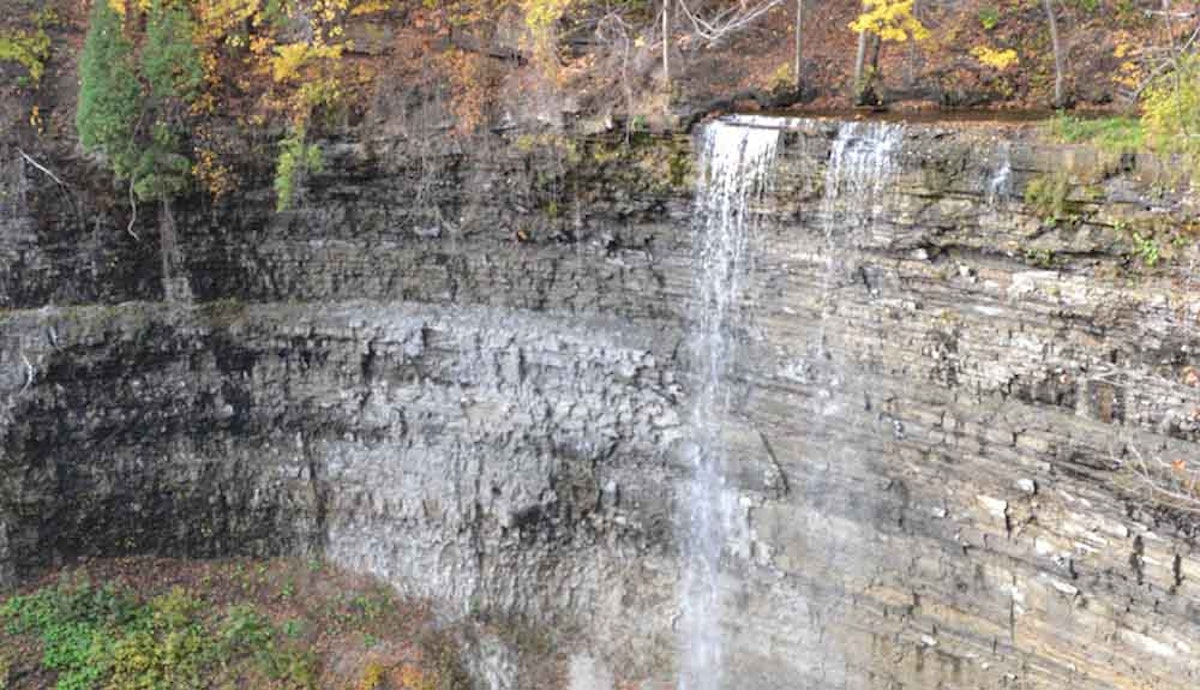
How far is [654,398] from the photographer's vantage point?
43.9ft

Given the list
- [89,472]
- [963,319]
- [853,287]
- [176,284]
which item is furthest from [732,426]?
[89,472]

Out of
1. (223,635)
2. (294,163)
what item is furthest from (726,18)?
(223,635)

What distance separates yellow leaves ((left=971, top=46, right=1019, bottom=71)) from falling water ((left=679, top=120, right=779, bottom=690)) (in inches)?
149

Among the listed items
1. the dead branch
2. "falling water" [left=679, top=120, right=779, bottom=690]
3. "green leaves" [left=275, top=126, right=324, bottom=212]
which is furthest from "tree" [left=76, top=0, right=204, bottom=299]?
"falling water" [left=679, top=120, right=779, bottom=690]

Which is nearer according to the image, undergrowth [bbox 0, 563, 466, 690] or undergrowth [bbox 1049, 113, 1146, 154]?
undergrowth [bbox 1049, 113, 1146, 154]

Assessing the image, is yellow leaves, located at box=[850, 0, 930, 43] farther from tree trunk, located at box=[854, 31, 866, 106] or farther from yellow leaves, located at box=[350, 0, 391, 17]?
yellow leaves, located at box=[350, 0, 391, 17]

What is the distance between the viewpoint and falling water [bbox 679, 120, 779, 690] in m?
12.0

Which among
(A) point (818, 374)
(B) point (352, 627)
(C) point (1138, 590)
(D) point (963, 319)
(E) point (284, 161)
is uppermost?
(E) point (284, 161)

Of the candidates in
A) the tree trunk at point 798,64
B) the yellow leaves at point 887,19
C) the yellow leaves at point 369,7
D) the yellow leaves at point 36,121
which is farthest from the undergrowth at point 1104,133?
the yellow leaves at point 36,121

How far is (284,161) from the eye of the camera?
14.1 m

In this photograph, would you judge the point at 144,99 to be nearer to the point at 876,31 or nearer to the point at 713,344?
the point at 713,344

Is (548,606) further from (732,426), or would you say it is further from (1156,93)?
(1156,93)

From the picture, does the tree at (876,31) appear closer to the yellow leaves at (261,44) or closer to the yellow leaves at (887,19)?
the yellow leaves at (887,19)

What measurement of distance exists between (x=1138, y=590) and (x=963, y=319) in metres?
3.39
